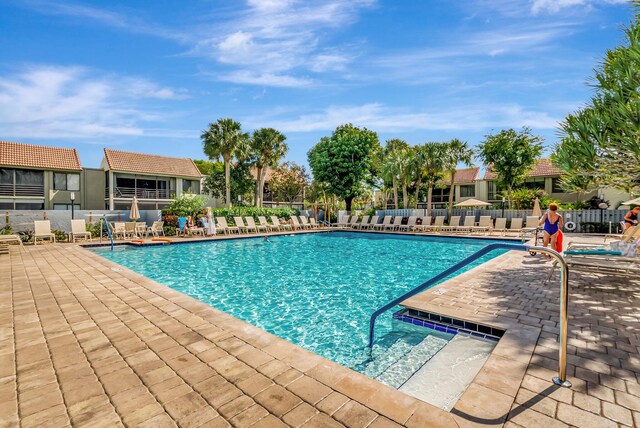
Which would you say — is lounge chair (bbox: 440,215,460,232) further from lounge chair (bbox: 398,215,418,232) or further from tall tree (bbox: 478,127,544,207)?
tall tree (bbox: 478,127,544,207)

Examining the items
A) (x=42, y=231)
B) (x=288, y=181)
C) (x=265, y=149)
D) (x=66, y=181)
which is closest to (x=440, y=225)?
(x=265, y=149)

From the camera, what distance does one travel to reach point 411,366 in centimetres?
338

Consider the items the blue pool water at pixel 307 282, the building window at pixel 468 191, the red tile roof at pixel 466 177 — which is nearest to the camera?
the blue pool water at pixel 307 282

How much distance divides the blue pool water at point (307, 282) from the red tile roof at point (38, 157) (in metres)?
16.6

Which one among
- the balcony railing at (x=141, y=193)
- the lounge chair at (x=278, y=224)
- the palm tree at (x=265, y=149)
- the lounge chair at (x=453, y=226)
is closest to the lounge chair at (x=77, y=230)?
the lounge chair at (x=278, y=224)

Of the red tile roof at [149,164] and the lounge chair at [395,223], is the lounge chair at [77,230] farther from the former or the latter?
the lounge chair at [395,223]

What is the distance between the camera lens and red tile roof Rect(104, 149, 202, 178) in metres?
26.2

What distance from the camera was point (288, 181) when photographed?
3444 cm

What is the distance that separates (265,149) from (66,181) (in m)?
16.1

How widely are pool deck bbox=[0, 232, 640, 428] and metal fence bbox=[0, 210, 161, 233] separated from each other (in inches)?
523

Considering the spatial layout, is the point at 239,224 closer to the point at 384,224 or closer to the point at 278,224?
the point at 278,224

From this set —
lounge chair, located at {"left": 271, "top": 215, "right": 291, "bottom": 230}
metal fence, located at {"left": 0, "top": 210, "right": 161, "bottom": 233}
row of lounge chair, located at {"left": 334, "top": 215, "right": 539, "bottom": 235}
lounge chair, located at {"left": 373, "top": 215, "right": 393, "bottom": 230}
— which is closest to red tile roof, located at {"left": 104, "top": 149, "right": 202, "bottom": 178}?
metal fence, located at {"left": 0, "top": 210, "right": 161, "bottom": 233}

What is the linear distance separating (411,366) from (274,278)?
16.5 ft

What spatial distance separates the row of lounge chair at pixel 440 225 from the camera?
58.0ft
